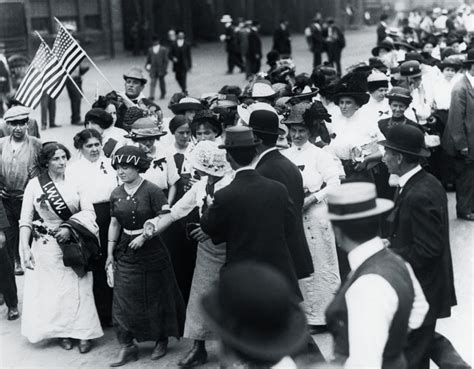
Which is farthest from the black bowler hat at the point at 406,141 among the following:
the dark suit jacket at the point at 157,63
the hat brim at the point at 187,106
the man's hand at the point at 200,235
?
the dark suit jacket at the point at 157,63

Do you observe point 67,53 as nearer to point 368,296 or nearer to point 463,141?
point 463,141

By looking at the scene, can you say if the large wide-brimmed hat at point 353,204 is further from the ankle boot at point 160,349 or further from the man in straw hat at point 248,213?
the ankle boot at point 160,349

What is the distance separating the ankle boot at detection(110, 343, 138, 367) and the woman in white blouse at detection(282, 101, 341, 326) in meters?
1.50

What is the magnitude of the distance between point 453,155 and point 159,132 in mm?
4541

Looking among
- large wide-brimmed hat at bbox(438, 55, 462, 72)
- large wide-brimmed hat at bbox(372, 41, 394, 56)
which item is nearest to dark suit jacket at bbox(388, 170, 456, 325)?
large wide-brimmed hat at bbox(438, 55, 462, 72)

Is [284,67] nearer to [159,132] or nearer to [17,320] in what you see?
[159,132]

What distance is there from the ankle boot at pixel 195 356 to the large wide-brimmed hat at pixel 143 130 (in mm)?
1984

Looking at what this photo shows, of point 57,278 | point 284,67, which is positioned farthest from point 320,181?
point 284,67

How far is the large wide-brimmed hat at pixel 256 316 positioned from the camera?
2.61 m

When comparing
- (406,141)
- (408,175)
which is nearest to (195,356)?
(408,175)

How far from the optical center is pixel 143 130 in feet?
22.0

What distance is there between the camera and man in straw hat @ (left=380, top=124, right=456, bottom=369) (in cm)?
439

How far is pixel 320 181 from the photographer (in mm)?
6250

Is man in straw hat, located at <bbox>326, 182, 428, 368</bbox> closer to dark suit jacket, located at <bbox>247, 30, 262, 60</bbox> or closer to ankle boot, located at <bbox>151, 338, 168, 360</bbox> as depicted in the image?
ankle boot, located at <bbox>151, 338, 168, 360</bbox>
